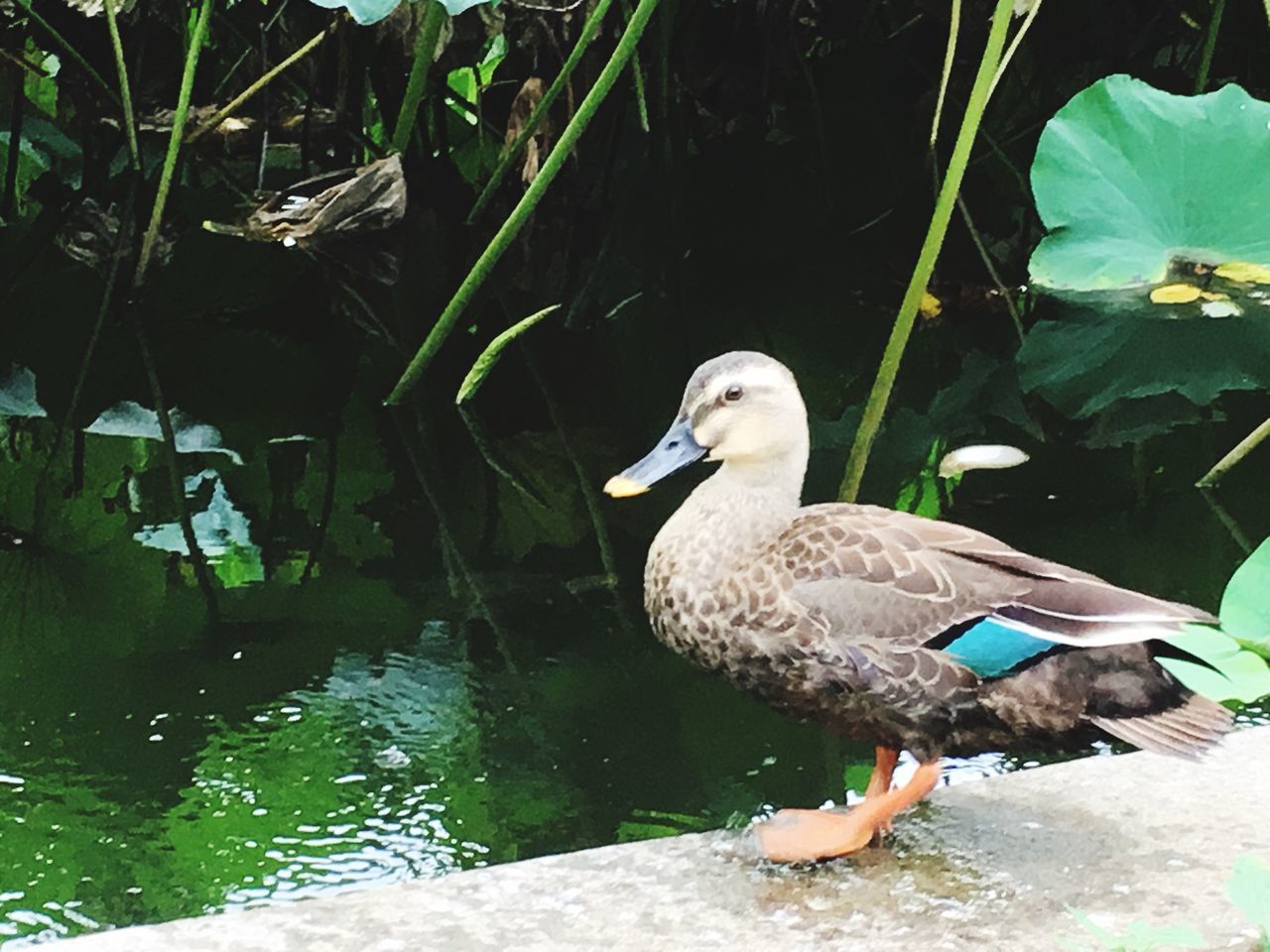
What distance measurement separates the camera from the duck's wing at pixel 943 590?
180cm

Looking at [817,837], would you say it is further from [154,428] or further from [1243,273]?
[1243,273]

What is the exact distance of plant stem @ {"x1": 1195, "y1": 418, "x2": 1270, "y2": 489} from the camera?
9.98 feet

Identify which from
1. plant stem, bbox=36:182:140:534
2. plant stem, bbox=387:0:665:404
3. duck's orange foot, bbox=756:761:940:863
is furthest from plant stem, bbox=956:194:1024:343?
duck's orange foot, bbox=756:761:940:863

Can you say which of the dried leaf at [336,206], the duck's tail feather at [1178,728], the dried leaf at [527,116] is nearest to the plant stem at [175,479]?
the dried leaf at [336,206]

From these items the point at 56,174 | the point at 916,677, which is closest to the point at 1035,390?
the point at 916,677

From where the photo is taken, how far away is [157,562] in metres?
3.05

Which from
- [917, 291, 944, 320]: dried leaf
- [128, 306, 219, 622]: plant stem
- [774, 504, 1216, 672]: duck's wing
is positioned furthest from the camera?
[917, 291, 944, 320]: dried leaf

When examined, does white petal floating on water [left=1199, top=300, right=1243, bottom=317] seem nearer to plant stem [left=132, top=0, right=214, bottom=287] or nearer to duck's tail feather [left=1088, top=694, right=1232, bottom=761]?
plant stem [left=132, top=0, right=214, bottom=287]

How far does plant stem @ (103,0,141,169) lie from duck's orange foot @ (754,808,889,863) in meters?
3.39

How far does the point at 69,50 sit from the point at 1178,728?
14.0 feet

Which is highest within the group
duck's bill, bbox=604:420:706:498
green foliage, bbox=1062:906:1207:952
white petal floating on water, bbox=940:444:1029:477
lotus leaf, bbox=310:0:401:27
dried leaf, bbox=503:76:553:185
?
A: lotus leaf, bbox=310:0:401:27

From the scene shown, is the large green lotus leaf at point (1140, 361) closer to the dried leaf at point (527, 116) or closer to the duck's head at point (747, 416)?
the dried leaf at point (527, 116)

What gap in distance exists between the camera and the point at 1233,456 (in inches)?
126

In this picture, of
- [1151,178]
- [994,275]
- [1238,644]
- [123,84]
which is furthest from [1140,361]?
[1238,644]
